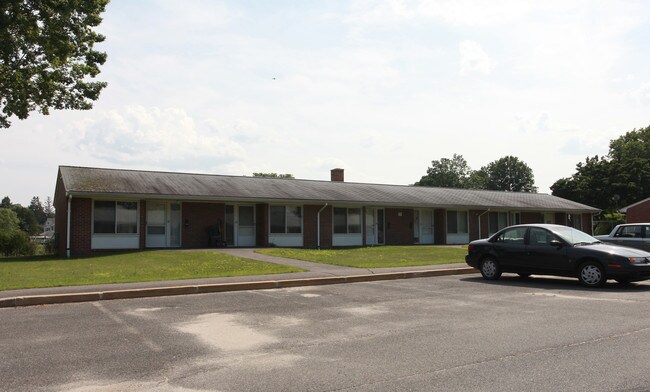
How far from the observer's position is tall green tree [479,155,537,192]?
103250mm

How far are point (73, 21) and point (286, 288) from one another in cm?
1380

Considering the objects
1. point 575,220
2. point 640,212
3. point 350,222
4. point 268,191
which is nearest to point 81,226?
point 268,191

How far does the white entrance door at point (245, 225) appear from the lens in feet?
83.7

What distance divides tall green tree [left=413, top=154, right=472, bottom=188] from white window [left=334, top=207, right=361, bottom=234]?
256 feet

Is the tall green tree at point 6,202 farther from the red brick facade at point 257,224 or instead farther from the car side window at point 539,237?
the car side window at point 539,237

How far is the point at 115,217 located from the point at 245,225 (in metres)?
6.09

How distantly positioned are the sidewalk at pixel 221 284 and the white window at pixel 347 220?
11563mm

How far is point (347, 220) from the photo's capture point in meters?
28.3

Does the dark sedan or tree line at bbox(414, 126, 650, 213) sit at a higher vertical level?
tree line at bbox(414, 126, 650, 213)

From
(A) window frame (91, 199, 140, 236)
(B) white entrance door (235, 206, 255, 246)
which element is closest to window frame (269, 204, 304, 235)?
(B) white entrance door (235, 206, 255, 246)

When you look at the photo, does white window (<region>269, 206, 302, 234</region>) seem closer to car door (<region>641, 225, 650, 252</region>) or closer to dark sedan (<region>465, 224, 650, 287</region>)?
dark sedan (<region>465, 224, 650, 287</region>)

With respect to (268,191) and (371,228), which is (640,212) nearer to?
(371,228)

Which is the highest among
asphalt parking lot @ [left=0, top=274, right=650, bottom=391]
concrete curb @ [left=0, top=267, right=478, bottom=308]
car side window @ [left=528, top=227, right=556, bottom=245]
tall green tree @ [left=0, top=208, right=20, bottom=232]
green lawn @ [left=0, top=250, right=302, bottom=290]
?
tall green tree @ [left=0, top=208, right=20, bottom=232]

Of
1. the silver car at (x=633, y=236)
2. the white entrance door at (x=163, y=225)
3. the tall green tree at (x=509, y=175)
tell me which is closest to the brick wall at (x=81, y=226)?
the white entrance door at (x=163, y=225)
